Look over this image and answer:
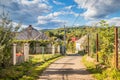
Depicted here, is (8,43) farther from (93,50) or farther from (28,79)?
(93,50)

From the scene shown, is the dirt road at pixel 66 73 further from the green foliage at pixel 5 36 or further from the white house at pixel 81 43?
the white house at pixel 81 43

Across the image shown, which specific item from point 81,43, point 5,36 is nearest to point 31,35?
point 81,43

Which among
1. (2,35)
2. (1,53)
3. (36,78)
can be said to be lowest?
(36,78)

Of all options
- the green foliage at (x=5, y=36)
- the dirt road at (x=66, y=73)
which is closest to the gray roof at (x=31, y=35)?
the dirt road at (x=66, y=73)

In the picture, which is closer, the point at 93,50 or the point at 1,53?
the point at 1,53

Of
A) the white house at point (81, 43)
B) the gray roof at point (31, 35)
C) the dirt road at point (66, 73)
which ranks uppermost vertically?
the gray roof at point (31, 35)

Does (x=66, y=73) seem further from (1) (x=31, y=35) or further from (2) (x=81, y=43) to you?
(2) (x=81, y=43)

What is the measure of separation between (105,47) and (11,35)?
7.99 m

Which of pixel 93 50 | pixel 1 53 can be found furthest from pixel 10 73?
pixel 93 50

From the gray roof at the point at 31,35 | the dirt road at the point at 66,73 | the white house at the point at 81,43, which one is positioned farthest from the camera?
the white house at the point at 81,43

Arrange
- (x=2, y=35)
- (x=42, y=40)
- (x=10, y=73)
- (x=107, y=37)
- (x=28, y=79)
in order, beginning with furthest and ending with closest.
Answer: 1. (x=42, y=40)
2. (x=107, y=37)
3. (x=2, y=35)
4. (x=10, y=73)
5. (x=28, y=79)

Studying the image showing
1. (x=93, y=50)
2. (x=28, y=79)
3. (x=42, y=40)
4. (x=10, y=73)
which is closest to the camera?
(x=28, y=79)

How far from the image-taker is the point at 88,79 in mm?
14781

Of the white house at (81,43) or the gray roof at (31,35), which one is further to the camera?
the white house at (81,43)
